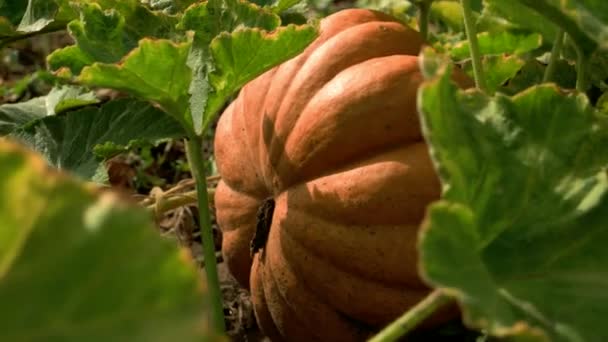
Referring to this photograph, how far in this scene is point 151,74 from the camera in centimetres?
155

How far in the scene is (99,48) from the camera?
171 cm

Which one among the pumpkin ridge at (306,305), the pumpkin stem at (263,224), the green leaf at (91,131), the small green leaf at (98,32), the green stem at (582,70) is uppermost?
the small green leaf at (98,32)

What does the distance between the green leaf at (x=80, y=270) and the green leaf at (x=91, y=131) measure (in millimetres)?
1006

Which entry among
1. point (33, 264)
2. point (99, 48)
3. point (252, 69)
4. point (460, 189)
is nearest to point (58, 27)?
point (99, 48)

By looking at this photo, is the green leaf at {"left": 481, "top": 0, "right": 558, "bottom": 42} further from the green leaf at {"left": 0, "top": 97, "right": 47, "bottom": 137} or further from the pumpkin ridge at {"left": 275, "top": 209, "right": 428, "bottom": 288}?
the green leaf at {"left": 0, "top": 97, "right": 47, "bottom": 137}

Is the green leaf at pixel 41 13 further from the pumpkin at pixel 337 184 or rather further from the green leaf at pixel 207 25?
the pumpkin at pixel 337 184

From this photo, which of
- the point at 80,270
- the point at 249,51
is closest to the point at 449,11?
the point at 249,51

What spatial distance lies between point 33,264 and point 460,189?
578mm

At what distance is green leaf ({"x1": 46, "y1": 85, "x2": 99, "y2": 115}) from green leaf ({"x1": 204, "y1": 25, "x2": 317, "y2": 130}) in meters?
0.51

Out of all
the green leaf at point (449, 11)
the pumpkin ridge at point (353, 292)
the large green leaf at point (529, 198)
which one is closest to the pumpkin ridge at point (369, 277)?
the pumpkin ridge at point (353, 292)

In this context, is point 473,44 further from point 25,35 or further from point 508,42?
point 25,35

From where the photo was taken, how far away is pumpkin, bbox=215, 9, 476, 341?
1.58 metres

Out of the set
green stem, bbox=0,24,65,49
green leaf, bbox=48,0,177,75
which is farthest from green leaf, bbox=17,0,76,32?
green leaf, bbox=48,0,177,75

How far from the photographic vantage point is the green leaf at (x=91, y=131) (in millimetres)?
1875
